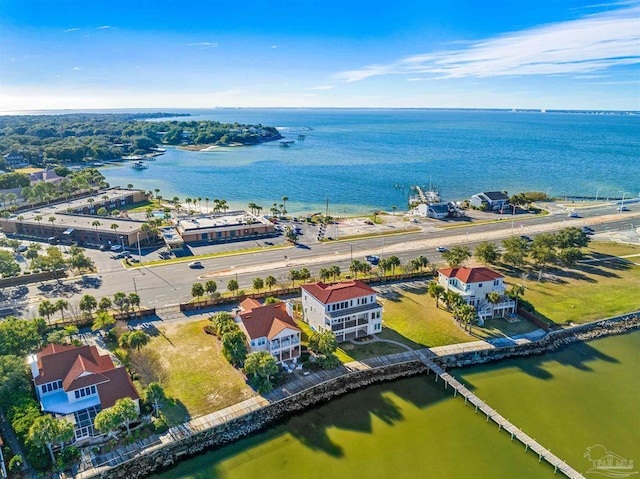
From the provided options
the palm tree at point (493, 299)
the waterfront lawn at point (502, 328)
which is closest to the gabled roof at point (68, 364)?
the waterfront lawn at point (502, 328)

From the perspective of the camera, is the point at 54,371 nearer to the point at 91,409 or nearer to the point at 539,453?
the point at 91,409

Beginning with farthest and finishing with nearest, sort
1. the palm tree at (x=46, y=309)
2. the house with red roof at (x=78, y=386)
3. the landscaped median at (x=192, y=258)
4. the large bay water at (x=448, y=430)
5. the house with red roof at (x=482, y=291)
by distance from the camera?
the landscaped median at (x=192, y=258) → the house with red roof at (x=482, y=291) → the palm tree at (x=46, y=309) → the house with red roof at (x=78, y=386) → the large bay water at (x=448, y=430)

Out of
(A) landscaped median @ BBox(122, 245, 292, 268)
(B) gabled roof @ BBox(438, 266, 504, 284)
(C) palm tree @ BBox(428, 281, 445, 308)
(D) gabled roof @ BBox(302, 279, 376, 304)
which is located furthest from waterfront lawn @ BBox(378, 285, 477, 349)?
(A) landscaped median @ BBox(122, 245, 292, 268)

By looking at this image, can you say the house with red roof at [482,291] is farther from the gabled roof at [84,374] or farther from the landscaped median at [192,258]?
the gabled roof at [84,374]

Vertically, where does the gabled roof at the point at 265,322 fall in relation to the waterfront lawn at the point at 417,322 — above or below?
above

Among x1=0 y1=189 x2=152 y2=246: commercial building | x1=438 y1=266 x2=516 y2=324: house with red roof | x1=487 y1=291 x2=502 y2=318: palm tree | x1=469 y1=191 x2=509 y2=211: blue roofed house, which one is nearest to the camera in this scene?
x1=487 y1=291 x2=502 y2=318: palm tree

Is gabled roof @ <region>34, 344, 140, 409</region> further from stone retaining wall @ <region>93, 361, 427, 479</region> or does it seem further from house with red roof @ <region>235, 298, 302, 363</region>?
house with red roof @ <region>235, 298, 302, 363</region>

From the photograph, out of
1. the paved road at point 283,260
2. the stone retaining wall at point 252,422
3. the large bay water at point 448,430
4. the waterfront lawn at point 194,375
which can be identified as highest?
the paved road at point 283,260
